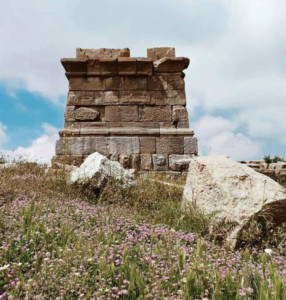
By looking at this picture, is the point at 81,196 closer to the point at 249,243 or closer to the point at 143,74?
the point at 249,243

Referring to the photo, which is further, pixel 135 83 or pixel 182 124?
pixel 135 83

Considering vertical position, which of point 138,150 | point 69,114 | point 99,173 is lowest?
point 99,173

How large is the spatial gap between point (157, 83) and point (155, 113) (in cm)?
97

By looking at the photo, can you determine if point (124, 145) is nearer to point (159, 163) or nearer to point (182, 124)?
point (159, 163)

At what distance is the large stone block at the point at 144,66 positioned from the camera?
1105 cm

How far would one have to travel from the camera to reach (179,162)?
10.3 meters

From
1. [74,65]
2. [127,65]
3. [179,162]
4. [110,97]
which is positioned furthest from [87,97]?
[179,162]

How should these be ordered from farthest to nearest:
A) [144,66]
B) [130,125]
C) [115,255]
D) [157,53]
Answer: [157,53] → [144,66] → [130,125] → [115,255]

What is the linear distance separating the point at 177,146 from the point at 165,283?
842 centimetres

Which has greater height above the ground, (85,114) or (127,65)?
(127,65)

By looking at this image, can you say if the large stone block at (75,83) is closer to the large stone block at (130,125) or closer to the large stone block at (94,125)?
the large stone block at (94,125)

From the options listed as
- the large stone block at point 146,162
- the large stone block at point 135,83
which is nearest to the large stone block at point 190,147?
the large stone block at point 146,162

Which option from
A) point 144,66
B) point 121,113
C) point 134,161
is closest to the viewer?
point 134,161

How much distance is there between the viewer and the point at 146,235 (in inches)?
142
